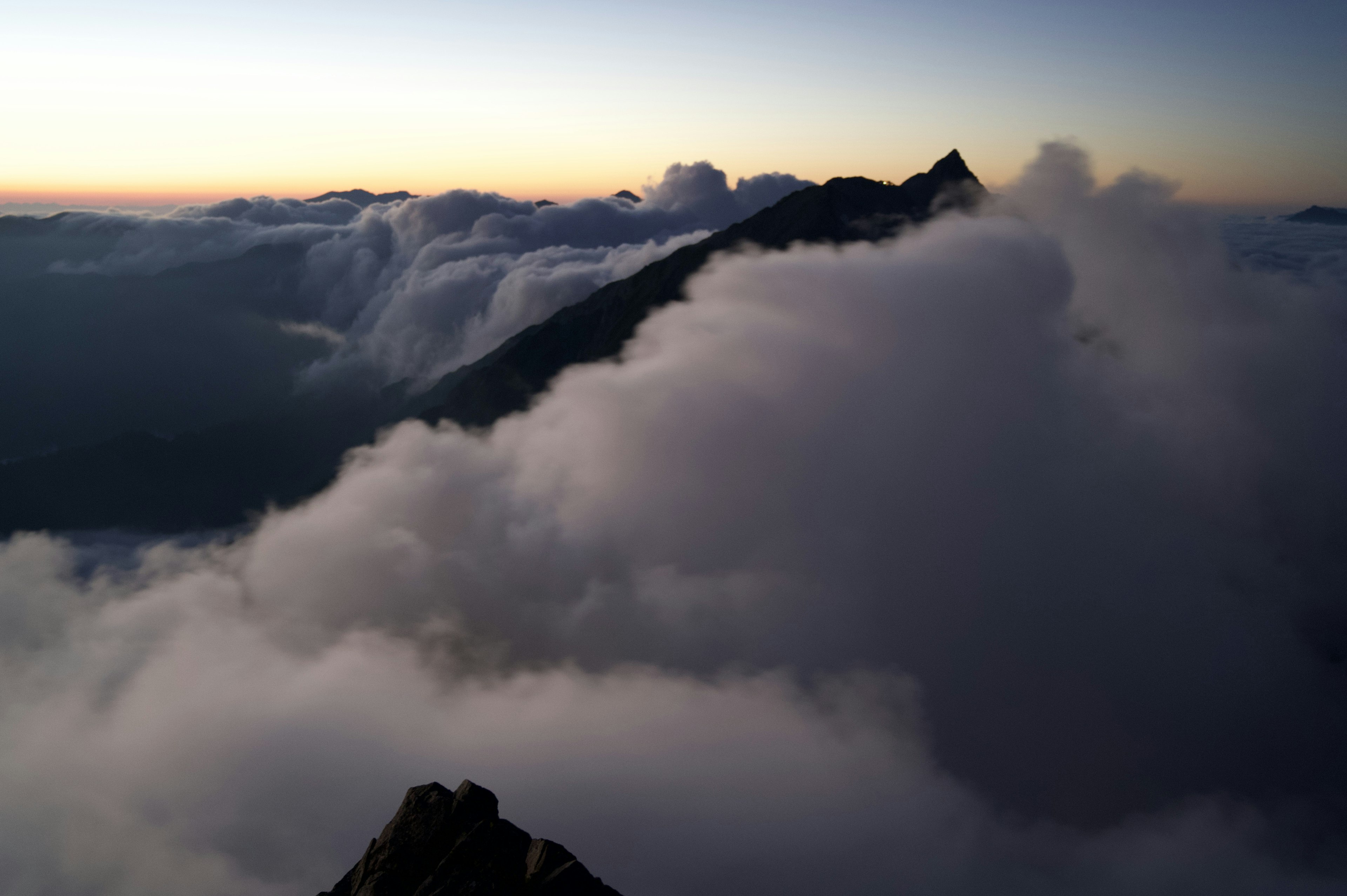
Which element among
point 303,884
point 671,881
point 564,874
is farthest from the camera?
point 671,881

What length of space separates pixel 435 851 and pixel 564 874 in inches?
356

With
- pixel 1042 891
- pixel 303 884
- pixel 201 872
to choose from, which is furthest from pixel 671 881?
pixel 201 872

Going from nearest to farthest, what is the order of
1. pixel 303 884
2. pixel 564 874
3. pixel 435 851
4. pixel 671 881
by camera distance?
pixel 564 874
pixel 435 851
pixel 303 884
pixel 671 881

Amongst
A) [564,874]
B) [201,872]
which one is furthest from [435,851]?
[201,872]

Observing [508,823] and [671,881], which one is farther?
[671,881]

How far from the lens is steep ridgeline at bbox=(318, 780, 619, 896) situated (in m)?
36.5

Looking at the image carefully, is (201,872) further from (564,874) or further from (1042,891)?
(1042,891)

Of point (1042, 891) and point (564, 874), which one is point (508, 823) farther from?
point (1042, 891)

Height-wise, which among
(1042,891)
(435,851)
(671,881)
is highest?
(435,851)

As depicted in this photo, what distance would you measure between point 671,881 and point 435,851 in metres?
191

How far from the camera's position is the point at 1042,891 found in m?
200

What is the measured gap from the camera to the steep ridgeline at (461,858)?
3653 cm

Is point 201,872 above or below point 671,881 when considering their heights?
above

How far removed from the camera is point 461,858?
124 ft
